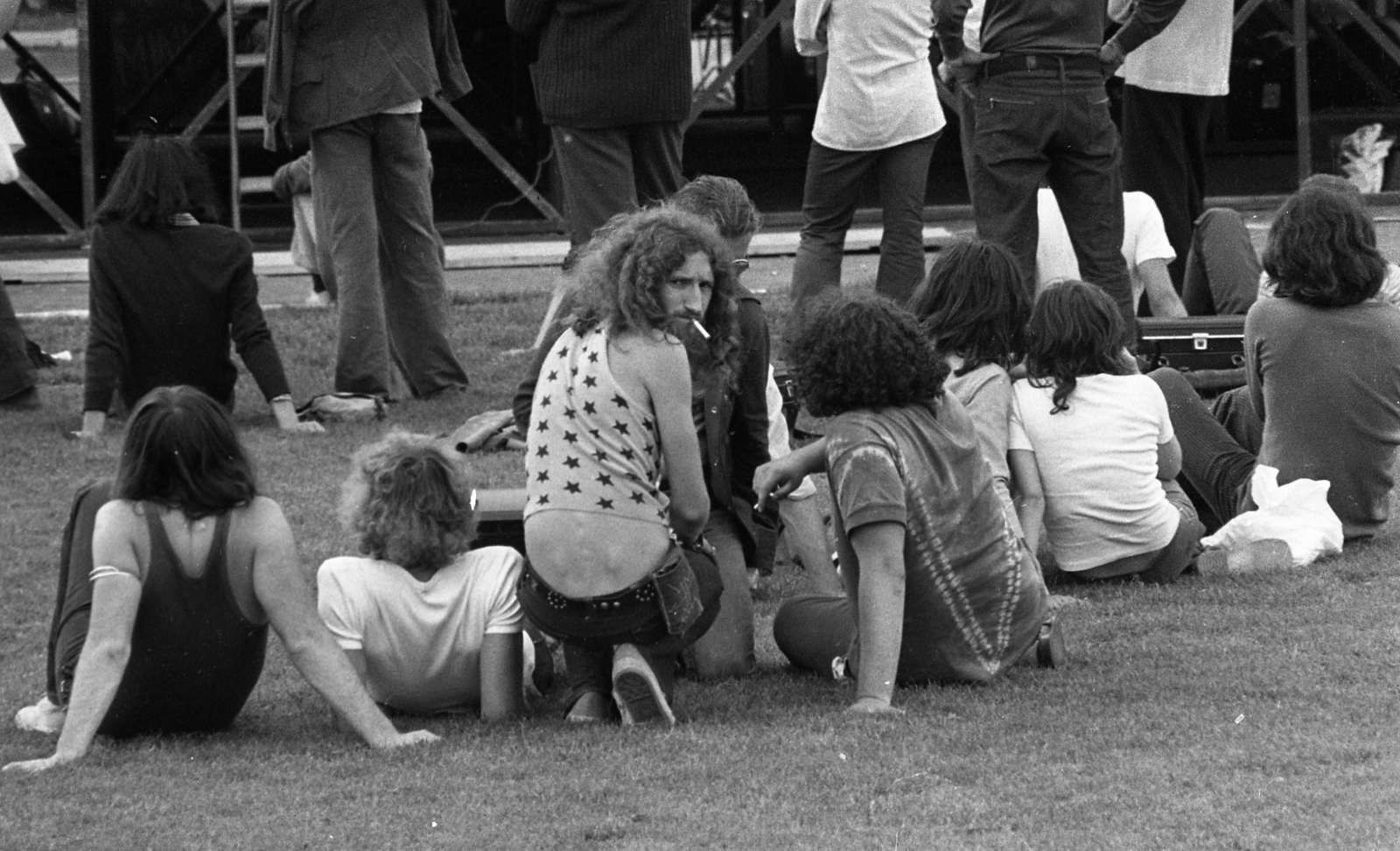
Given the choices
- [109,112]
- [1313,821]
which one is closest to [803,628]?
[1313,821]

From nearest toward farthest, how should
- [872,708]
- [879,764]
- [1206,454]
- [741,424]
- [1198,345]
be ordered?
[879,764], [872,708], [741,424], [1206,454], [1198,345]

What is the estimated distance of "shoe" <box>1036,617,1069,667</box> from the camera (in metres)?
4.83

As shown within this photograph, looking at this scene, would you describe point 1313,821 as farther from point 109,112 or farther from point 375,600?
point 109,112

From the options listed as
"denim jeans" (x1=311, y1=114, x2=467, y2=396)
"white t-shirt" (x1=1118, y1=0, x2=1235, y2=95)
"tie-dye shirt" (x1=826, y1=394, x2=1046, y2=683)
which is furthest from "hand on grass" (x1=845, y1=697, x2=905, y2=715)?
"white t-shirt" (x1=1118, y1=0, x2=1235, y2=95)

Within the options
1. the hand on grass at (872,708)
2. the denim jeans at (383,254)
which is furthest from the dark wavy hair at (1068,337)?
the denim jeans at (383,254)

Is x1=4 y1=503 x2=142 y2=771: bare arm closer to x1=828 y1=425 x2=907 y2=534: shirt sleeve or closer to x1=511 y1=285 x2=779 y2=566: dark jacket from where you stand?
x1=511 y1=285 x2=779 y2=566: dark jacket

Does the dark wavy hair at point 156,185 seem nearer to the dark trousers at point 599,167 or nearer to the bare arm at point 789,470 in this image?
the dark trousers at point 599,167

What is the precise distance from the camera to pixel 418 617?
4664 millimetres

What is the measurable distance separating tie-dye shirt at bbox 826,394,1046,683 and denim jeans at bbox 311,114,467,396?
3819 millimetres

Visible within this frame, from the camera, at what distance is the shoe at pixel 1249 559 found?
5.70m

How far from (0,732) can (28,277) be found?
7.81 metres

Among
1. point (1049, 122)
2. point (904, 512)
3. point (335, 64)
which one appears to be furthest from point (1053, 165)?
point (904, 512)

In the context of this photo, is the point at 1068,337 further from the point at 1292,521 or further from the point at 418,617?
the point at 418,617

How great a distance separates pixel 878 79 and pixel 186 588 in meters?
4.19
